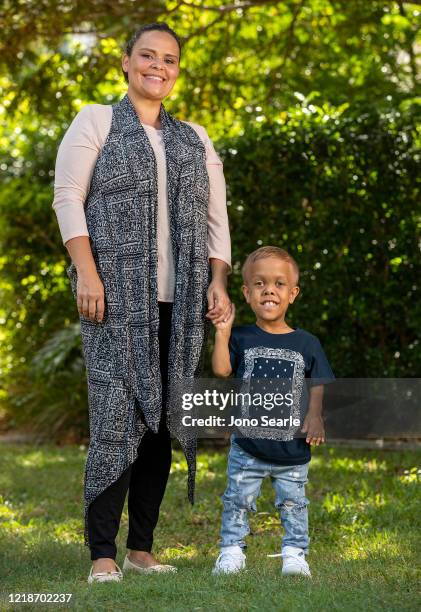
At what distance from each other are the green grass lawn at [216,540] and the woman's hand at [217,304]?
1018 millimetres

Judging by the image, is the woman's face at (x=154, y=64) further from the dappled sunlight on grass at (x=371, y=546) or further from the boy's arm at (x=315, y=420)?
the dappled sunlight on grass at (x=371, y=546)

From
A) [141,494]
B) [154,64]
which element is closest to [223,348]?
[141,494]

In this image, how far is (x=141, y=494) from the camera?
4.20 metres

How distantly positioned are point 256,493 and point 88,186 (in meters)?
1.43

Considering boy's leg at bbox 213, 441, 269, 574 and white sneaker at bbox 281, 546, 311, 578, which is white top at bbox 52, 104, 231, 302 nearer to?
boy's leg at bbox 213, 441, 269, 574

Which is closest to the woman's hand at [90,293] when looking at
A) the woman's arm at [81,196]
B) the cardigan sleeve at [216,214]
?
the woman's arm at [81,196]

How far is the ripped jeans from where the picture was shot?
157 inches

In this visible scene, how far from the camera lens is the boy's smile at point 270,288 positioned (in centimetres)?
406

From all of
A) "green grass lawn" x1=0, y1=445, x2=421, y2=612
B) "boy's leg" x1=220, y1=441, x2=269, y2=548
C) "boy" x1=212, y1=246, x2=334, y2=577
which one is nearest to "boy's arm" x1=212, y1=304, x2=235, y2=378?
"boy" x1=212, y1=246, x2=334, y2=577

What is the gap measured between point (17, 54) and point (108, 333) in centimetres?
502

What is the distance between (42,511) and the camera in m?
6.02

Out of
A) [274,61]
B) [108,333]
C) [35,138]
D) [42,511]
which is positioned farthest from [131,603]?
[274,61]

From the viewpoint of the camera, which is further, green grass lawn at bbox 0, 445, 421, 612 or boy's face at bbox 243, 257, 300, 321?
boy's face at bbox 243, 257, 300, 321

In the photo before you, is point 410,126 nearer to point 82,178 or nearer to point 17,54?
point 17,54
